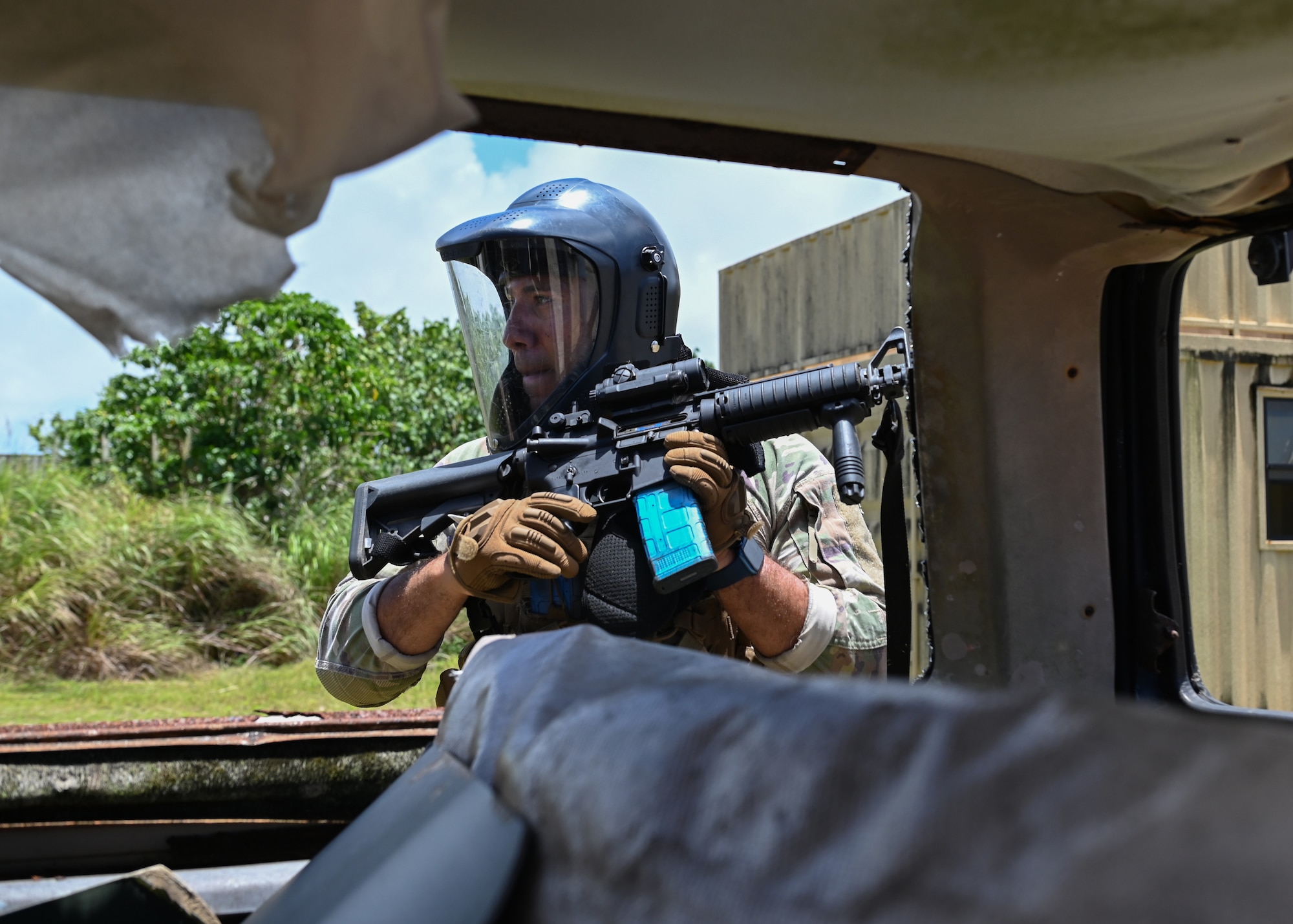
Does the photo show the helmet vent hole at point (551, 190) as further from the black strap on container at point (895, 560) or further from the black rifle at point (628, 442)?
the black strap on container at point (895, 560)

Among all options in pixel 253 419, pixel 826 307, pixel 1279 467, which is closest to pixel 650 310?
pixel 1279 467

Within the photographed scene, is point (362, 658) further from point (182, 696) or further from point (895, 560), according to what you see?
point (182, 696)

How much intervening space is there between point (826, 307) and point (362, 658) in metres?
5.61

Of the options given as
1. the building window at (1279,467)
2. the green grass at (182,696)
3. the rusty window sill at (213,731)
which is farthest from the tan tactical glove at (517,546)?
the building window at (1279,467)

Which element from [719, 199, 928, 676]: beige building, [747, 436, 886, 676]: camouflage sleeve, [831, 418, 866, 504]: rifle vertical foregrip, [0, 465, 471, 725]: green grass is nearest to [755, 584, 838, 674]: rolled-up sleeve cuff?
[747, 436, 886, 676]: camouflage sleeve

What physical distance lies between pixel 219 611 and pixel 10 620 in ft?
4.37

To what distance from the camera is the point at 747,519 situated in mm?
2031

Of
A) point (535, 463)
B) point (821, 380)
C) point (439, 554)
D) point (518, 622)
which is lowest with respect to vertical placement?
point (518, 622)

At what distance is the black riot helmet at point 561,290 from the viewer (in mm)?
2238

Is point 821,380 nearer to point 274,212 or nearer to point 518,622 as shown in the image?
point 518,622

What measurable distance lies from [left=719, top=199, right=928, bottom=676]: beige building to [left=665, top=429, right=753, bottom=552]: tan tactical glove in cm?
378

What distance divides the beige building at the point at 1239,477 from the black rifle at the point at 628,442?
14.3 ft

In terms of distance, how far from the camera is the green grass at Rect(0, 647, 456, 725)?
19.3 feet

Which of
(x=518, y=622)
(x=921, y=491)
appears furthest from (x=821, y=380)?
(x=518, y=622)
